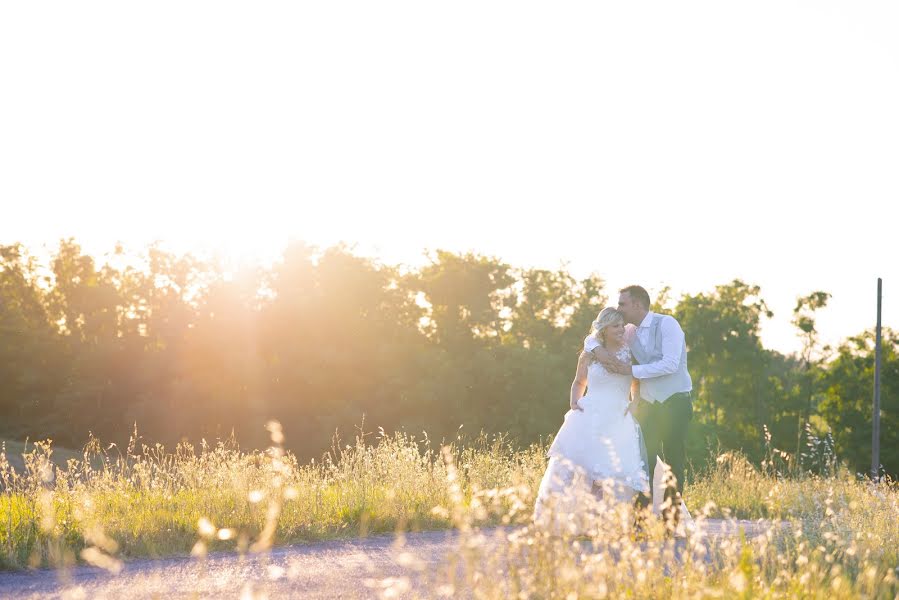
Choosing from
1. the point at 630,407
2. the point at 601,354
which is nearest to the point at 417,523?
the point at 630,407

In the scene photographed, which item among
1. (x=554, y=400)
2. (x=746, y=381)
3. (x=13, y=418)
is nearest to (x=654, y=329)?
(x=554, y=400)

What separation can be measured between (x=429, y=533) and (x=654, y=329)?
8.73ft

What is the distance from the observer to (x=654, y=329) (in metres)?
8.21

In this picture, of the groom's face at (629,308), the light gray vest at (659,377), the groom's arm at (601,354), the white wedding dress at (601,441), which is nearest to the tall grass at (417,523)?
the white wedding dress at (601,441)

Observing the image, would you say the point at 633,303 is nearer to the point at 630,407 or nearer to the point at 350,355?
the point at 630,407

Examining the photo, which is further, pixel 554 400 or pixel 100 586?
pixel 554 400

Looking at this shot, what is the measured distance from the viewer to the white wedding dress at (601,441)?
26.6 ft

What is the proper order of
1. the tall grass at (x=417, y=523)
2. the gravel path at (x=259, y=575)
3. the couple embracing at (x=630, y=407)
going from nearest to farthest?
the tall grass at (x=417, y=523) → the gravel path at (x=259, y=575) → the couple embracing at (x=630, y=407)

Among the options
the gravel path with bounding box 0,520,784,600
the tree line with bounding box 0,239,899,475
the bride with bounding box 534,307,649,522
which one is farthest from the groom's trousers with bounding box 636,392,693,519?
the tree line with bounding box 0,239,899,475

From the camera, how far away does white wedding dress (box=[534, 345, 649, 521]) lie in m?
8.11

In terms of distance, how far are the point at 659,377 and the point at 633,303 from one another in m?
0.67

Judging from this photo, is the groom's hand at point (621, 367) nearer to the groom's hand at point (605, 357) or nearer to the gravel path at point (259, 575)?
the groom's hand at point (605, 357)

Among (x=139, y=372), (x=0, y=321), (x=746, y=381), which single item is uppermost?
(x=0, y=321)

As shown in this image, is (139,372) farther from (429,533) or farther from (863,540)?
(863,540)
